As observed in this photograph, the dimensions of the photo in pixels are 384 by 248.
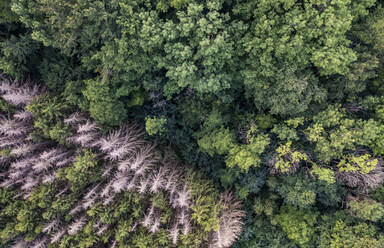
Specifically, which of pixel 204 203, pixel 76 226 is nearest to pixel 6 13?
pixel 76 226

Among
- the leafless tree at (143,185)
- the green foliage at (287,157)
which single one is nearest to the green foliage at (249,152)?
the green foliage at (287,157)

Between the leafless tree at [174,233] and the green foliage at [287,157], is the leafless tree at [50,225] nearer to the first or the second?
the leafless tree at [174,233]

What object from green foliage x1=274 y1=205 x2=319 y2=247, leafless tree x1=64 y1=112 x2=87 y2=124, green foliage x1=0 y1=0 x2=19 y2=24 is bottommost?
green foliage x1=274 y1=205 x2=319 y2=247

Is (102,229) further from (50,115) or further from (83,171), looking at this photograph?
(50,115)

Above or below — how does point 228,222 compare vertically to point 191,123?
below

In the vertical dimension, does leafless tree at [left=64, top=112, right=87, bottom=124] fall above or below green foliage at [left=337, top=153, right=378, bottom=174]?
above

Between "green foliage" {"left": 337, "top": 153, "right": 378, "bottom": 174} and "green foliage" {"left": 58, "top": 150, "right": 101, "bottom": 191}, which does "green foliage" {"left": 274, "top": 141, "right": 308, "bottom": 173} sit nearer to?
"green foliage" {"left": 337, "top": 153, "right": 378, "bottom": 174}

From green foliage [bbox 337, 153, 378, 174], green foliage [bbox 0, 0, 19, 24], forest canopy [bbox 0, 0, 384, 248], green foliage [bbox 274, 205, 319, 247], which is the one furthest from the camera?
green foliage [bbox 274, 205, 319, 247]

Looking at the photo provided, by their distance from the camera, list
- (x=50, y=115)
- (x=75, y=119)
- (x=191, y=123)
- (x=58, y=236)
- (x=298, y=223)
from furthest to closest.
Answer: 1. (x=191, y=123)
2. (x=298, y=223)
3. (x=75, y=119)
4. (x=50, y=115)
5. (x=58, y=236)

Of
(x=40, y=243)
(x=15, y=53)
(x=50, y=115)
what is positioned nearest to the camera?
(x=15, y=53)

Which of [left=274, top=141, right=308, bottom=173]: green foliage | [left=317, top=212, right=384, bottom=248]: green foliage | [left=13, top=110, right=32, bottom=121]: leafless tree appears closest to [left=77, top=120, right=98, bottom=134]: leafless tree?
[left=13, top=110, right=32, bottom=121]: leafless tree
